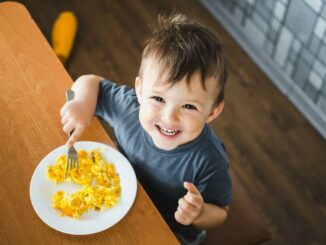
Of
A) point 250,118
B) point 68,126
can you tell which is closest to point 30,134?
point 68,126

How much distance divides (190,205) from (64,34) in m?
1.61

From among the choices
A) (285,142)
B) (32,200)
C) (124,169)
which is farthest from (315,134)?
(32,200)

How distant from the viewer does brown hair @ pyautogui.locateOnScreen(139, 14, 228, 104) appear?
0.82 meters

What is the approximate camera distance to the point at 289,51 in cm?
203

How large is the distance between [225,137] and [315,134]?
0.45 m

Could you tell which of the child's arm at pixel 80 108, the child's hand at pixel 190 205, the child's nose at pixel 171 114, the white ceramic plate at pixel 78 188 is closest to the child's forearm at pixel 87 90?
the child's arm at pixel 80 108

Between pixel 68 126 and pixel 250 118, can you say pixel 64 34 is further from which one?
pixel 68 126

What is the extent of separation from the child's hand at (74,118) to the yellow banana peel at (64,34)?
1.22m

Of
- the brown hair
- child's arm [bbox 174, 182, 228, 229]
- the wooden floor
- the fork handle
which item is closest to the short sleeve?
the fork handle

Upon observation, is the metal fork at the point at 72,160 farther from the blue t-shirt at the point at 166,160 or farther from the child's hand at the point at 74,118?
the blue t-shirt at the point at 166,160

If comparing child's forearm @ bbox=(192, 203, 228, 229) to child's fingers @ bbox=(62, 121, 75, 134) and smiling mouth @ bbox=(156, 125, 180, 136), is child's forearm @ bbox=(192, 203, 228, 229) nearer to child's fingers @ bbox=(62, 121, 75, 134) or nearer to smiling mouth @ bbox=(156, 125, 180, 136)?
smiling mouth @ bbox=(156, 125, 180, 136)

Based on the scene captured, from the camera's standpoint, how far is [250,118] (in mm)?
2068

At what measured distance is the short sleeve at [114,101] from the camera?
3.56 ft

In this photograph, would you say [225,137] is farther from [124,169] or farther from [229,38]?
[124,169]
